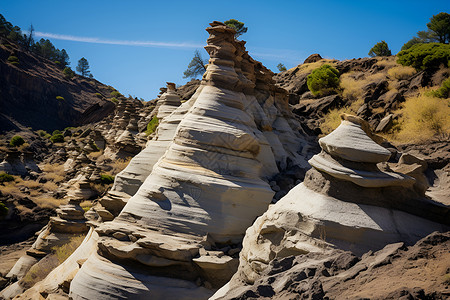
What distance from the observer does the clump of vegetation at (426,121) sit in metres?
15.0

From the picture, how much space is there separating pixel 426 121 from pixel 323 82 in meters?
12.5

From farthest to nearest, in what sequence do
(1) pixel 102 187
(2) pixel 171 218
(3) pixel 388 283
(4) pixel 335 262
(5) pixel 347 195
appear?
(1) pixel 102 187 → (2) pixel 171 218 → (5) pixel 347 195 → (4) pixel 335 262 → (3) pixel 388 283

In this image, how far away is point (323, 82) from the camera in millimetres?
27297

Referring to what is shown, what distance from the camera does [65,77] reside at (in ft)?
233

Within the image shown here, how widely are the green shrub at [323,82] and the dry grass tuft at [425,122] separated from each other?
10.5 meters

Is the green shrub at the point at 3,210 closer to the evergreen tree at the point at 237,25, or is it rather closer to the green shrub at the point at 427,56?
the green shrub at the point at 427,56

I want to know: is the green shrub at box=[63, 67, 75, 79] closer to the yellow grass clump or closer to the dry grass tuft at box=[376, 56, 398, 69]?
the dry grass tuft at box=[376, 56, 398, 69]

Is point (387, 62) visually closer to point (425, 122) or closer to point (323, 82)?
point (323, 82)

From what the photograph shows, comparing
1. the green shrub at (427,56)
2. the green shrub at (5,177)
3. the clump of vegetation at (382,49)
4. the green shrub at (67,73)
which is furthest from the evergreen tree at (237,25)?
the green shrub at (67,73)

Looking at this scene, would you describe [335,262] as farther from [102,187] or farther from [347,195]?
[102,187]

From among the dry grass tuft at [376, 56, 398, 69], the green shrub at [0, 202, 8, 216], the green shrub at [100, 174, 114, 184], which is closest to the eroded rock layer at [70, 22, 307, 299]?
the green shrub at [100, 174, 114, 184]

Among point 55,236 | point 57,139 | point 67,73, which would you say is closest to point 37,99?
point 67,73

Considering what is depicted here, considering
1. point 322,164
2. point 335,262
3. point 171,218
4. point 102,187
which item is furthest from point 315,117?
point 335,262

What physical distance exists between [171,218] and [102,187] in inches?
538
